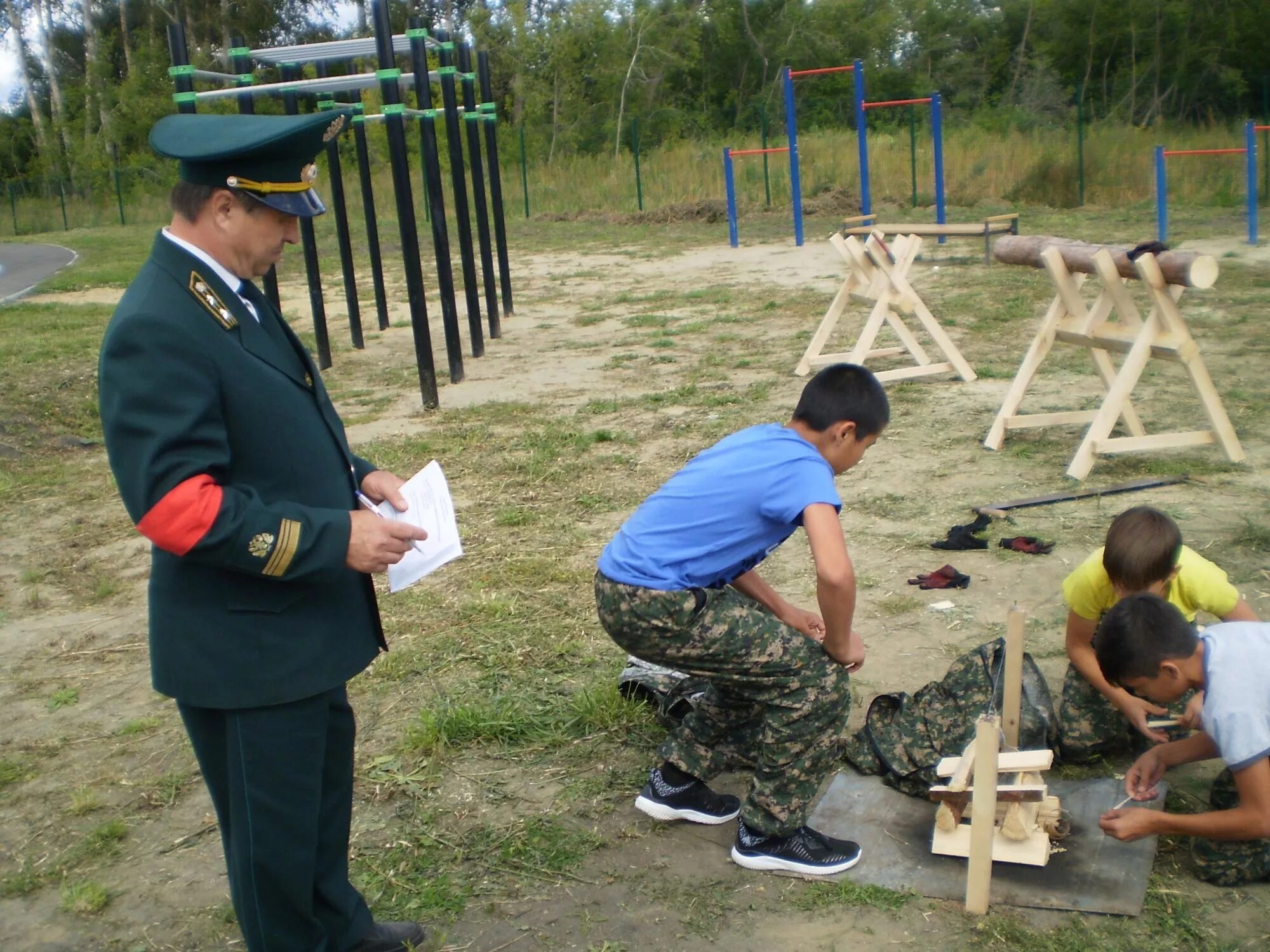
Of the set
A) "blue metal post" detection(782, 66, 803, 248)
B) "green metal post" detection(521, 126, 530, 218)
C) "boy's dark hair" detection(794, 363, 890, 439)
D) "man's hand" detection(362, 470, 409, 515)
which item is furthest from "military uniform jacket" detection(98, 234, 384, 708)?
"green metal post" detection(521, 126, 530, 218)

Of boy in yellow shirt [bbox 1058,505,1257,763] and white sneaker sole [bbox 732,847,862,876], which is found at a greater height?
boy in yellow shirt [bbox 1058,505,1257,763]

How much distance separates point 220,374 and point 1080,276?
520cm

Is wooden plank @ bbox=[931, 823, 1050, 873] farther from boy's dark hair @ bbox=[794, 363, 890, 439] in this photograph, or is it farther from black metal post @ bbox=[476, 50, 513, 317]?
black metal post @ bbox=[476, 50, 513, 317]

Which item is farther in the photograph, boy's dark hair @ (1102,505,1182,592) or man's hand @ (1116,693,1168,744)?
man's hand @ (1116,693,1168,744)

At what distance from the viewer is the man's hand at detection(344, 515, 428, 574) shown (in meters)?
2.22

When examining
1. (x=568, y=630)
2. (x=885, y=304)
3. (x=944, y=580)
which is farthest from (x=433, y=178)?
(x=944, y=580)

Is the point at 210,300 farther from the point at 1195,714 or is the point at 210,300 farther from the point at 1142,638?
the point at 1195,714

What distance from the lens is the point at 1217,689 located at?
2701mm

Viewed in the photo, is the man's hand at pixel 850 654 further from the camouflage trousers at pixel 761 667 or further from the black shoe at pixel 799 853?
the black shoe at pixel 799 853

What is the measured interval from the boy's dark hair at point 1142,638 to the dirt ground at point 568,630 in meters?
0.59

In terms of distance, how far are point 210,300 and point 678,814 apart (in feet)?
6.34

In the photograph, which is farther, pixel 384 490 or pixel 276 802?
pixel 384 490

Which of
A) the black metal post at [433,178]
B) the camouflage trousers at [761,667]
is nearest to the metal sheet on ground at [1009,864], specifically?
the camouflage trousers at [761,667]

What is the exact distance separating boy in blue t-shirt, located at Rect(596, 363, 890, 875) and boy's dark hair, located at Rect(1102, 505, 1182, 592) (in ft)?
2.41
